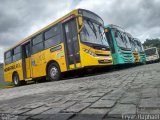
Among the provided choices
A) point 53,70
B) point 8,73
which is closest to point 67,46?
point 53,70

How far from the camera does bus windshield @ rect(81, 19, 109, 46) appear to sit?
11.3 metres

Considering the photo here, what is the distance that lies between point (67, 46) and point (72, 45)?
36 centimetres

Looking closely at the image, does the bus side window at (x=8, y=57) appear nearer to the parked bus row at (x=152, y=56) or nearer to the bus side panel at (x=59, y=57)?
the bus side panel at (x=59, y=57)

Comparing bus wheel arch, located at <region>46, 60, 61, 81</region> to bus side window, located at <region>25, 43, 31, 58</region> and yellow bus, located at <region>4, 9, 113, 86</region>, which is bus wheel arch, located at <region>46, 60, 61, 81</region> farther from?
bus side window, located at <region>25, 43, 31, 58</region>

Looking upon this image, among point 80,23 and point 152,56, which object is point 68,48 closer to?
point 80,23

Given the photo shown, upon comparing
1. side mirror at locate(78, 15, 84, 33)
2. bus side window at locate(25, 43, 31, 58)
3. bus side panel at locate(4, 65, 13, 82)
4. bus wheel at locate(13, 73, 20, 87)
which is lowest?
bus wheel at locate(13, 73, 20, 87)

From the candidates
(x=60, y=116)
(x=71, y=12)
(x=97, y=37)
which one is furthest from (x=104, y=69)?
(x=60, y=116)

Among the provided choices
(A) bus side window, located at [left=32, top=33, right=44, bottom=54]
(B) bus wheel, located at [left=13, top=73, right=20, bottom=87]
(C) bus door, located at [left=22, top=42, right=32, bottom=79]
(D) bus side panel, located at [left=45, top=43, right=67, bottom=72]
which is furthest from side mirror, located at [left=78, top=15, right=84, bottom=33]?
(B) bus wheel, located at [left=13, top=73, right=20, bottom=87]

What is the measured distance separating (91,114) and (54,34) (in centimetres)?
1000

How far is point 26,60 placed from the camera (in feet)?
50.0

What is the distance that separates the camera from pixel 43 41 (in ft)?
43.9

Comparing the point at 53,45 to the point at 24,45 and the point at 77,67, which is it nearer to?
the point at 77,67

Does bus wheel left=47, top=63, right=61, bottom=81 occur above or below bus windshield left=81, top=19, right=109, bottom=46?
below

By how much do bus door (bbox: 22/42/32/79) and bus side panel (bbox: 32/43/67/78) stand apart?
0.71 m
